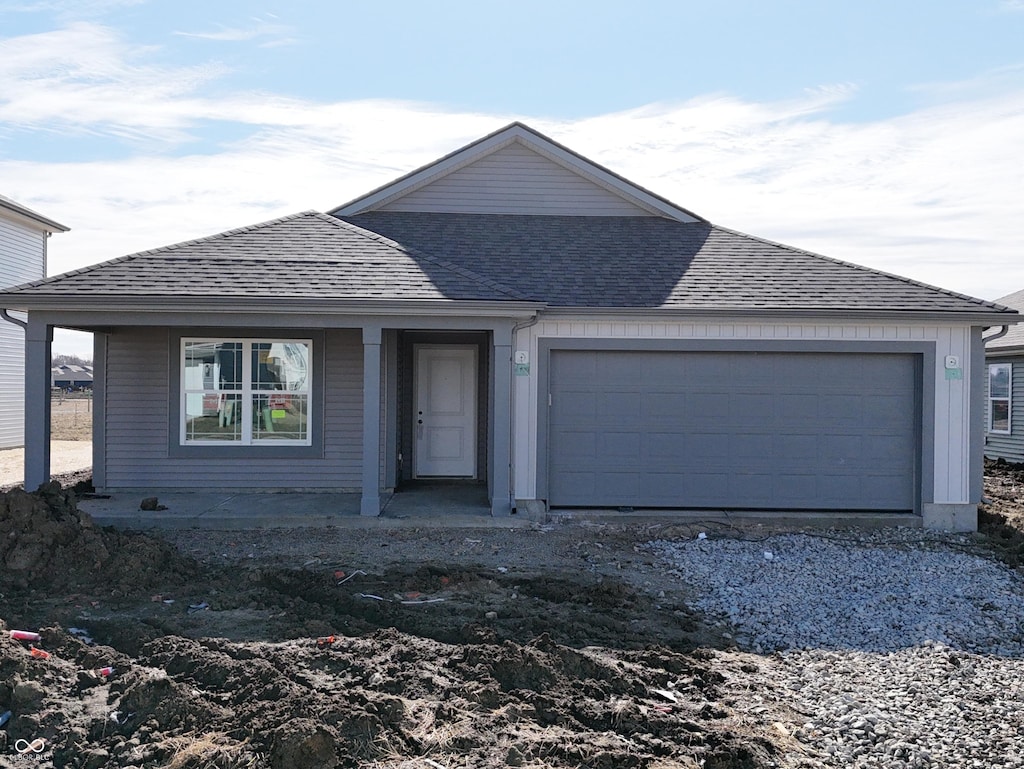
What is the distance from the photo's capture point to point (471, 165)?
15.3 metres

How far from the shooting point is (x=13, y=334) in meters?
22.2

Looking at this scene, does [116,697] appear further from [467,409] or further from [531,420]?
[467,409]

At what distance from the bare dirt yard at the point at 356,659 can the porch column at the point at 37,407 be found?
155 centimetres

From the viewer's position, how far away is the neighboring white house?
21484 millimetres

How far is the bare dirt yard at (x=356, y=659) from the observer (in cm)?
481

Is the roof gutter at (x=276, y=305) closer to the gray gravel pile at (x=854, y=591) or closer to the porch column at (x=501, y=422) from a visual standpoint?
the porch column at (x=501, y=422)

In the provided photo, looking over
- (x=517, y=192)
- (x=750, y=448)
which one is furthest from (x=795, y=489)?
(x=517, y=192)

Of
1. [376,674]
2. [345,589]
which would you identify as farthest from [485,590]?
[376,674]

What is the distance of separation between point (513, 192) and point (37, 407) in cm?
817

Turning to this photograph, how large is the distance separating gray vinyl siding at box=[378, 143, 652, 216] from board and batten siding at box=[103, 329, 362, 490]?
341 cm

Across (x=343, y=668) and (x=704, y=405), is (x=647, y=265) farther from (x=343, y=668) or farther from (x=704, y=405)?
(x=343, y=668)

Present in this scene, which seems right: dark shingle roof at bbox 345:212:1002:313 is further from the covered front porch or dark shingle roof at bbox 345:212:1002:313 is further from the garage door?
→ the covered front porch

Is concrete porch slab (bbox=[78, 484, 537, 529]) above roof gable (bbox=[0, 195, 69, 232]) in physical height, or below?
below
